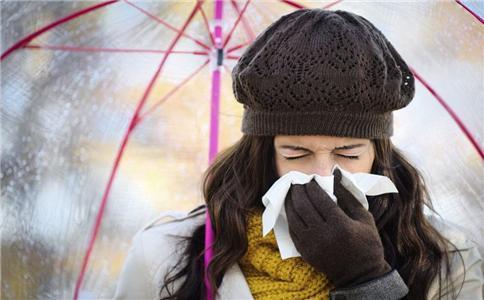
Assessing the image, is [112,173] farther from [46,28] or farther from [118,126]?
[46,28]

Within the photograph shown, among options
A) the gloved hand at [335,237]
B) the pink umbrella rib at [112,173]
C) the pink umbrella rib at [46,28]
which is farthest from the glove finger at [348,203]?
the pink umbrella rib at [46,28]

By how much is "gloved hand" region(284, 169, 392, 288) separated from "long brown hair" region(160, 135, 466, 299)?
222 millimetres

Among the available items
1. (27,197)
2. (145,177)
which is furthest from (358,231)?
(27,197)

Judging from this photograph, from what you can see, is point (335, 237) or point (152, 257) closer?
point (335, 237)

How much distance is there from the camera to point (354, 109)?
296 cm

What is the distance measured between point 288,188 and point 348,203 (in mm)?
179

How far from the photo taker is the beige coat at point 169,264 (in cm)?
313

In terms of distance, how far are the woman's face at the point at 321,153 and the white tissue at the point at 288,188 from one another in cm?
3

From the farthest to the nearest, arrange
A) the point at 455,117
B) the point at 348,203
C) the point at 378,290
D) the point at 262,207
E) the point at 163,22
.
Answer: the point at 163,22
the point at 455,117
the point at 262,207
the point at 348,203
the point at 378,290

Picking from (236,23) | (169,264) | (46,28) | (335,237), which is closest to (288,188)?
(335,237)

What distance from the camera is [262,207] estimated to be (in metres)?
3.21

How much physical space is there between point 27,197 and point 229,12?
969 mm

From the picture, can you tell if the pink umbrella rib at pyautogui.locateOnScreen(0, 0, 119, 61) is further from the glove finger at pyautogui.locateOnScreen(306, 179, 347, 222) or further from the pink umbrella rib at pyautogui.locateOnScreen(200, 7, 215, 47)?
the glove finger at pyautogui.locateOnScreen(306, 179, 347, 222)

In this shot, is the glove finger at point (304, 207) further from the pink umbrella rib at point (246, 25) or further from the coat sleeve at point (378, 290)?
the pink umbrella rib at point (246, 25)
